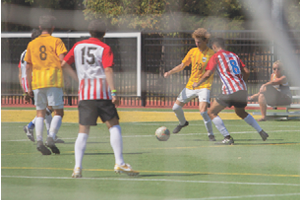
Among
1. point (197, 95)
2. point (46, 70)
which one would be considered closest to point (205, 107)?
point (197, 95)

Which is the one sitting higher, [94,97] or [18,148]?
[94,97]

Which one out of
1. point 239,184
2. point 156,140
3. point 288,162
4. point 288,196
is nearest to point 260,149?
point 288,162

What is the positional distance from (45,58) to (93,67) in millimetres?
1900

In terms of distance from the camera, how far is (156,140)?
9172 mm

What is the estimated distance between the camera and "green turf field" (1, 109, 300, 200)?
476 cm

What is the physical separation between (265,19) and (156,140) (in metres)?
7.01

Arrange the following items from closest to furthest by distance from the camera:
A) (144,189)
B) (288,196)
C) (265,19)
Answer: (265,19), (288,196), (144,189)

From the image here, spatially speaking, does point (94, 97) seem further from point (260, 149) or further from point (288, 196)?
point (260, 149)

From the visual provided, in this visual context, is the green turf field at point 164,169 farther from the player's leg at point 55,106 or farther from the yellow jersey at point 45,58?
the yellow jersey at point 45,58

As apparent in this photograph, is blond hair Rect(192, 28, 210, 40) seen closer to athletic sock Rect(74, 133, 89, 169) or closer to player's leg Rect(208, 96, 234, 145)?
player's leg Rect(208, 96, 234, 145)

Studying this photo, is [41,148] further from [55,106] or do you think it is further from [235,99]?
[235,99]

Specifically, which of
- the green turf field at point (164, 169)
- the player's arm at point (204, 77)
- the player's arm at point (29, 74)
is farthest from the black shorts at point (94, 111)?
the player's arm at point (204, 77)

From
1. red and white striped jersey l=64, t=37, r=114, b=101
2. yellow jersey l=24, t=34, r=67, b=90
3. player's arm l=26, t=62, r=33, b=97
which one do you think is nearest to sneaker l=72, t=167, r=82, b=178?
red and white striped jersey l=64, t=37, r=114, b=101

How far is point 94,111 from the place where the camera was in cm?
561
